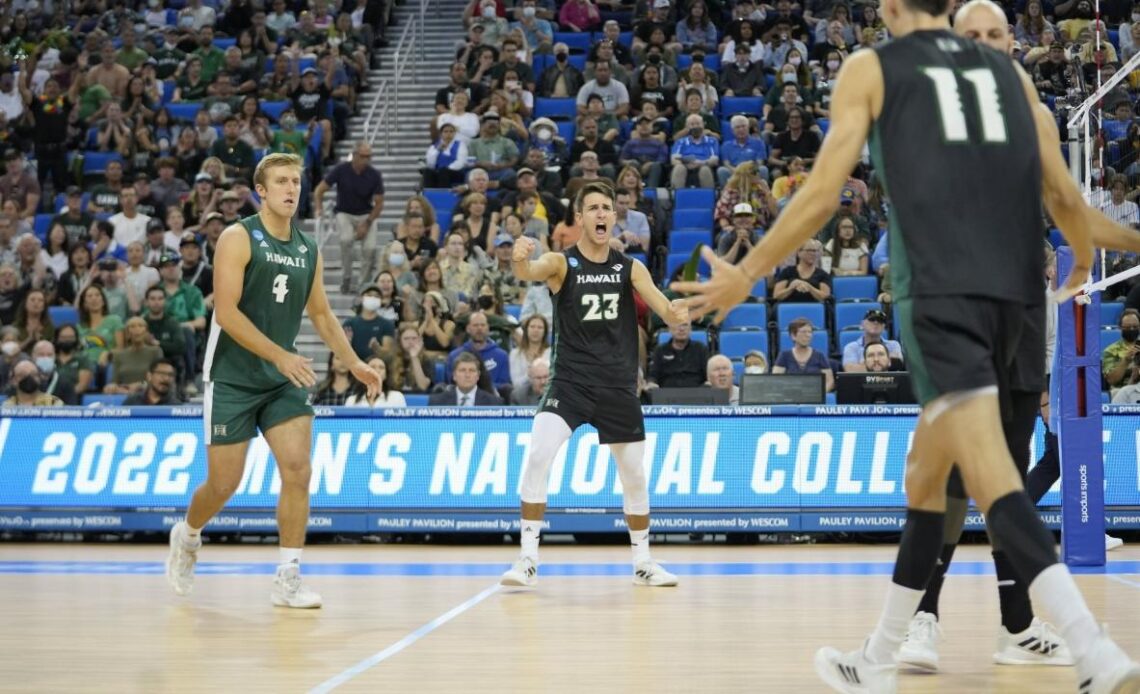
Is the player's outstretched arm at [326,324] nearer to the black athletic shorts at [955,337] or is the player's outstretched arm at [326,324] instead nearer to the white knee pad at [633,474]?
the white knee pad at [633,474]

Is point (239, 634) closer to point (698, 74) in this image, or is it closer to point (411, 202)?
point (411, 202)

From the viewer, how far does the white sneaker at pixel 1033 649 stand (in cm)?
596

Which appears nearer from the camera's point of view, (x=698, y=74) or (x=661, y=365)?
(x=661, y=365)

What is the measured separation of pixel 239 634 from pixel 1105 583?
17.2 feet

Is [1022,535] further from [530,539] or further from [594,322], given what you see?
[594,322]

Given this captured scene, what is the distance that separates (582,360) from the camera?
9.32 metres

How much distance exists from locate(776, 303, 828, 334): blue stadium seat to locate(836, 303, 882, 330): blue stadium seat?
18 centimetres

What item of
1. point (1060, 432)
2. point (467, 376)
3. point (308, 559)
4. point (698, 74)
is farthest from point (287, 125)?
point (1060, 432)

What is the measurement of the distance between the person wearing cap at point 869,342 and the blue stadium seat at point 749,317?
1.36 meters

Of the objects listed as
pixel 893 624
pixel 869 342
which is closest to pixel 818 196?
pixel 893 624

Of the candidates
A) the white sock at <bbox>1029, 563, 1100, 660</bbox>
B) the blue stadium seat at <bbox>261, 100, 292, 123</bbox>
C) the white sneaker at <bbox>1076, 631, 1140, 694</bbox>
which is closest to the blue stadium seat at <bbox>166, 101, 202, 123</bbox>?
the blue stadium seat at <bbox>261, 100, 292, 123</bbox>

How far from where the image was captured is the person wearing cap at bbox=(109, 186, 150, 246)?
18.5m

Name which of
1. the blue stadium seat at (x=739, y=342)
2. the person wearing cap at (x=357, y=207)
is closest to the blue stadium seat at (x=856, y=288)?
the blue stadium seat at (x=739, y=342)

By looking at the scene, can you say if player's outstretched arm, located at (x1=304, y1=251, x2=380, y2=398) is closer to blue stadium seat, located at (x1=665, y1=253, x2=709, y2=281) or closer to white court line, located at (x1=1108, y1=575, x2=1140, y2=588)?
white court line, located at (x1=1108, y1=575, x2=1140, y2=588)
